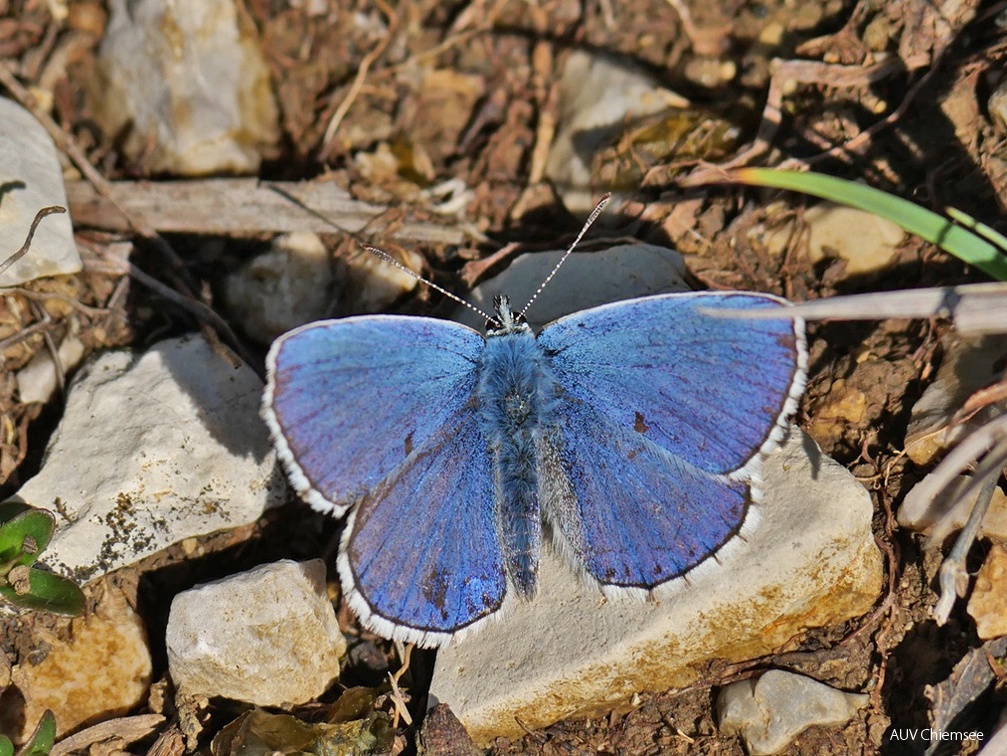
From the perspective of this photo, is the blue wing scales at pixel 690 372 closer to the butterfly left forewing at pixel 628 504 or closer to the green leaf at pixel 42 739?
the butterfly left forewing at pixel 628 504

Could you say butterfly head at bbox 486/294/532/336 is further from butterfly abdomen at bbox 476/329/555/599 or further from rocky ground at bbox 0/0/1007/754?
rocky ground at bbox 0/0/1007/754

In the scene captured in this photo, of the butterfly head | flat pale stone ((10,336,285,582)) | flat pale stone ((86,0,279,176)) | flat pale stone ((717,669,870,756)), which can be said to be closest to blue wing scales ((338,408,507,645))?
the butterfly head

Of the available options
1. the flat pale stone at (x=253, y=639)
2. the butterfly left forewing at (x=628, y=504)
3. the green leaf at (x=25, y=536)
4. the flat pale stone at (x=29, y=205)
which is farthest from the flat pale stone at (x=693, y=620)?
the flat pale stone at (x=29, y=205)

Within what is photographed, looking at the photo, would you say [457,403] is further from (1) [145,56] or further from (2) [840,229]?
(1) [145,56]

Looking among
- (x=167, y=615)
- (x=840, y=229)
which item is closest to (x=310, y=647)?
(x=167, y=615)

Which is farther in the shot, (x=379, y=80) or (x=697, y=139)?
(x=379, y=80)

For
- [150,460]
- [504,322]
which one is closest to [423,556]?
[504,322]

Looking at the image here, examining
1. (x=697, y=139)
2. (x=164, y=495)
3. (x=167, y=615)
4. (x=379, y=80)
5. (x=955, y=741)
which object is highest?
(x=697, y=139)
